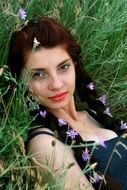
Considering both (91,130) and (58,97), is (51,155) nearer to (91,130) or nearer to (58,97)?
(58,97)

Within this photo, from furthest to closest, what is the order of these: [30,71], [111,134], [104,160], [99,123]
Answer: [99,123] → [111,134] → [104,160] → [30,71]

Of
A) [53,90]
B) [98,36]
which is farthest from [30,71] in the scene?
[98,36]

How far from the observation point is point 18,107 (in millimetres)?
2188

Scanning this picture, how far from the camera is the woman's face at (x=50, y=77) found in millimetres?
2141

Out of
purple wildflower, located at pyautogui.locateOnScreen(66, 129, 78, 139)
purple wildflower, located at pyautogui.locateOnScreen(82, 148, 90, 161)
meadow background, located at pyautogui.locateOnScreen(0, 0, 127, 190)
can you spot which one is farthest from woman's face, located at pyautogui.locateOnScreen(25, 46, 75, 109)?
meadow background, located at pyautogui.locateOnScreen(0, 0, 127, 190)

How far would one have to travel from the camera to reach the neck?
237 centimetres

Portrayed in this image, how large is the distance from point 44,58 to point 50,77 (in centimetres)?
9

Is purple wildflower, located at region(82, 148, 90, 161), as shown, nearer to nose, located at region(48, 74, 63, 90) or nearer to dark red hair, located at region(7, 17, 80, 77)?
nose, located at region(48, 74, 63, 90)

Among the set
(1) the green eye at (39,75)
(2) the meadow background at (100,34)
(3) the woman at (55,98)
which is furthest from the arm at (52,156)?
(2) the meadow background at (100,34)

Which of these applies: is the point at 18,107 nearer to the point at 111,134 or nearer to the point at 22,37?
the point at 22,37

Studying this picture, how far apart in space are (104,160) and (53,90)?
1.35 ft

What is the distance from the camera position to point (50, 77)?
7.02ft

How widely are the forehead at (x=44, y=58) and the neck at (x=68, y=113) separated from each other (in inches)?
11.4

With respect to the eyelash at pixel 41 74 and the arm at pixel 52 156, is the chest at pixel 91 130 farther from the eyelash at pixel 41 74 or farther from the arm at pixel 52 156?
the eyelash at pixel 41 74
